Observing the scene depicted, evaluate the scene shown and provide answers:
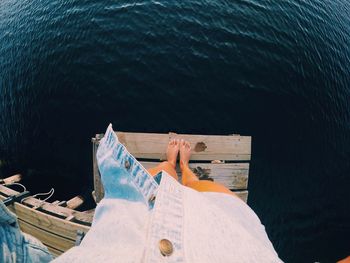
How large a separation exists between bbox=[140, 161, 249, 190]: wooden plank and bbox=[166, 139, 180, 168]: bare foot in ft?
1.44

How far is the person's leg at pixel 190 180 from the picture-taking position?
9.83ft

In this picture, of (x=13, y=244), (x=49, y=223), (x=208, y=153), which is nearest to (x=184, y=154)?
(x=208, y=153)

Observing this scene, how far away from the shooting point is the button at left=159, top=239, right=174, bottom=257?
4.58 feet

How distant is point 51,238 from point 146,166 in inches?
80.0

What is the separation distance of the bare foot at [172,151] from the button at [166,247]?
9.93 ft

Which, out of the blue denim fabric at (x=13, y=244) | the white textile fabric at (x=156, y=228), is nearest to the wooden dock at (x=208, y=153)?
the white textile fabric at (x=156, y=228)

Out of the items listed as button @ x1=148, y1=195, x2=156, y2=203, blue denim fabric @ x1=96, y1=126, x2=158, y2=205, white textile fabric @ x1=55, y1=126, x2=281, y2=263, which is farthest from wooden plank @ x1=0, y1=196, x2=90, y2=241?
button @ x1=148, y1=195, x2=156, y2=203

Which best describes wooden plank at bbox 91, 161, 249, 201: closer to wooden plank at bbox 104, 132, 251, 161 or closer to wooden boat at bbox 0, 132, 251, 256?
wooden boat at bbox 0, 132, 251, 256

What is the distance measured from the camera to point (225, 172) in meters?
5.04

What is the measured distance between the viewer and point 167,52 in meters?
8.76

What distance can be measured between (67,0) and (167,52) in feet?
18.1

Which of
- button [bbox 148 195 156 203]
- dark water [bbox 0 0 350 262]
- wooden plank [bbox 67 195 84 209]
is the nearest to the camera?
button [bbox 148 195 156 203]

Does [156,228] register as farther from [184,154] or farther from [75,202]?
[75,202]

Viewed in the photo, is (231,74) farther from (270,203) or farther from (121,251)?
(121,251)
